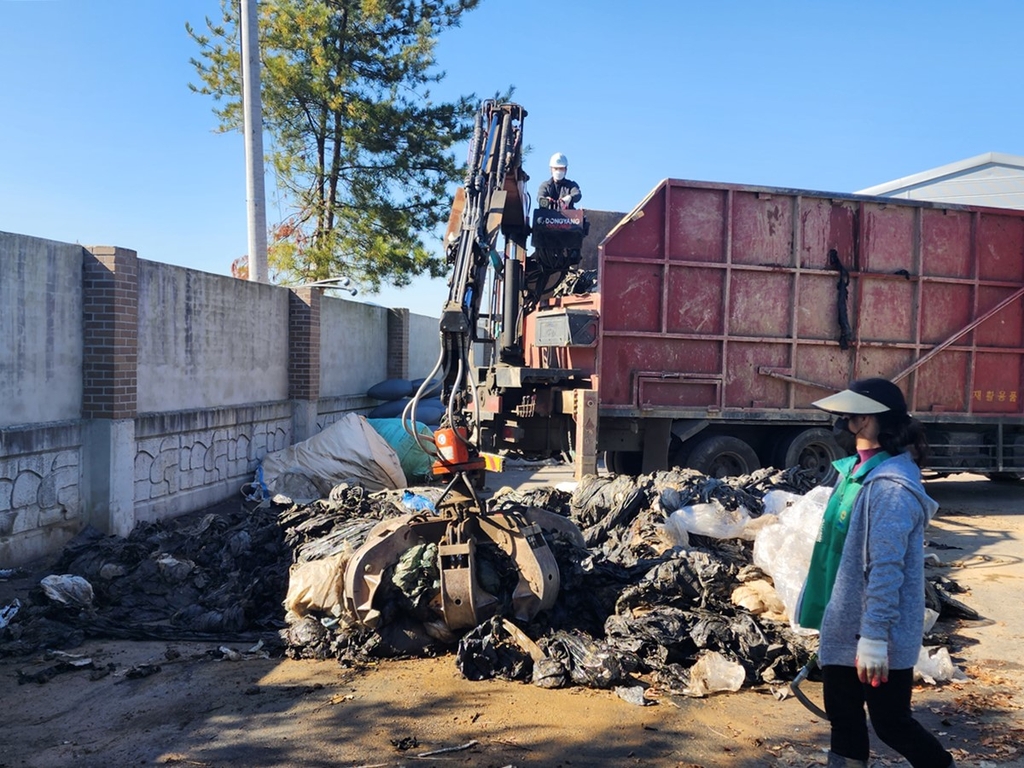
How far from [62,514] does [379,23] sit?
12110mm

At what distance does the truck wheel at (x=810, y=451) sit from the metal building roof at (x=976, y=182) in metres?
9.45

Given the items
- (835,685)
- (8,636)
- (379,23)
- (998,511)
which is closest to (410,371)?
(379,23)

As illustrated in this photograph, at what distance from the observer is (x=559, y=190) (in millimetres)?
8844

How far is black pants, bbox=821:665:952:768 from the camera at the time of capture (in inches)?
107

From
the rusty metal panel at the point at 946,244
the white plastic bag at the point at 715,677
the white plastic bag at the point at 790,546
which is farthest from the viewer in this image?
the rusty metal panel at the point at 946,244

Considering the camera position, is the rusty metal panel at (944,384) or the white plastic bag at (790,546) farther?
the rusty metal panel at (944,384)

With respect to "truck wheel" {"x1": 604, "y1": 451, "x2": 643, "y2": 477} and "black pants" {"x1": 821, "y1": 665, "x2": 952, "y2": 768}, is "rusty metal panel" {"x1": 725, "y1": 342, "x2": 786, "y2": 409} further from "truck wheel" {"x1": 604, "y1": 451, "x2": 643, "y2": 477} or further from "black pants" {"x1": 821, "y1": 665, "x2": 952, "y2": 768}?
"black pants" {"x1": 821, "y1": 665, "x2": 952, "y2": 768}

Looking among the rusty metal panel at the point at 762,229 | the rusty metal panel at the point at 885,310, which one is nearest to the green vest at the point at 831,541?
the rusty metal panel at the point at 762,229

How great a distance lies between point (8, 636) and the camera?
4.90m

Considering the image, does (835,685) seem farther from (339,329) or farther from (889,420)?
(339,329)

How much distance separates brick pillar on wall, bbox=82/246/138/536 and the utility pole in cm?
471

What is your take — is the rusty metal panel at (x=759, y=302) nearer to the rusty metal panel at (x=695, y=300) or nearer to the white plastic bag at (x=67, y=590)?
the rusty metal panel at (x=695, y=300)

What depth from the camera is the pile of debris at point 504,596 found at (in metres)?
4.39

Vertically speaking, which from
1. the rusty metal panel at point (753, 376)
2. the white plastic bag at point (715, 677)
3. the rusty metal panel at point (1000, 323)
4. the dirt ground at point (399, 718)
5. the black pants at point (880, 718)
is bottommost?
the dirt ground at point (399, 718)
